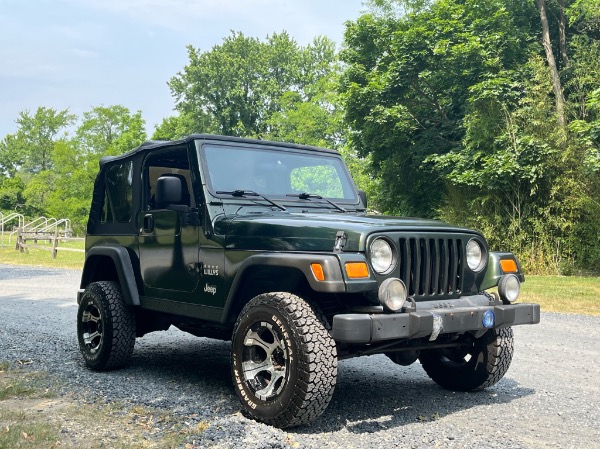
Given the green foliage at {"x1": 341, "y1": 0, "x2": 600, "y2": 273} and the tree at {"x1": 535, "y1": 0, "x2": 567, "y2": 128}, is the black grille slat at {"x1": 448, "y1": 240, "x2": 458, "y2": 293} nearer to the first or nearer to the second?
the green foliage at {"x1": 341, "y1": 0, "x2": 600, "y2": 273}

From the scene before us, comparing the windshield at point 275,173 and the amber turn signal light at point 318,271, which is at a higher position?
the windshield at point 275,173

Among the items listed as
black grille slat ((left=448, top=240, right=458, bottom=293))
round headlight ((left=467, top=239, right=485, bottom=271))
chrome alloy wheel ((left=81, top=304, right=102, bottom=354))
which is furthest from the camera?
chrome alloy wheel ((left=81, top=304, right=102, bottom=354))

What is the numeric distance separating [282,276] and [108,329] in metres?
2.07

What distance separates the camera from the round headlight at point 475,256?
4.85 m

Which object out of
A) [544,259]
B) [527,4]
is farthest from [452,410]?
[527,4]

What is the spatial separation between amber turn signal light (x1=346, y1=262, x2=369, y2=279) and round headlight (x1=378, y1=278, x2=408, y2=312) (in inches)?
5.2

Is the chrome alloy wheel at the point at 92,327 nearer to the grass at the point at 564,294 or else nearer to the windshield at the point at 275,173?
the windshield at the point at 275,173

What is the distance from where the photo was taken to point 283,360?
14.0ft

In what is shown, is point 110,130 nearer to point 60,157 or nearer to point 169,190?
point 60,157

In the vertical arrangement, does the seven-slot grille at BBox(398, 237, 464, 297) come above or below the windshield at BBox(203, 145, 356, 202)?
below

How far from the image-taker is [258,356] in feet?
14.6

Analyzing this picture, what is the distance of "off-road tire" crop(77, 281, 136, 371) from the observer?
582 cm

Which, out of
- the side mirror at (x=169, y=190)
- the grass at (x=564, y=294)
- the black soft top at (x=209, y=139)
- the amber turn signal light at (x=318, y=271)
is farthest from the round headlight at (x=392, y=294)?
the grass at (x=564, y=294)

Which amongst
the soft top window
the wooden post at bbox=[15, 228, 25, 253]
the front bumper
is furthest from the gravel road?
the wooden post at bbox=[15, 228, 25, 253]
